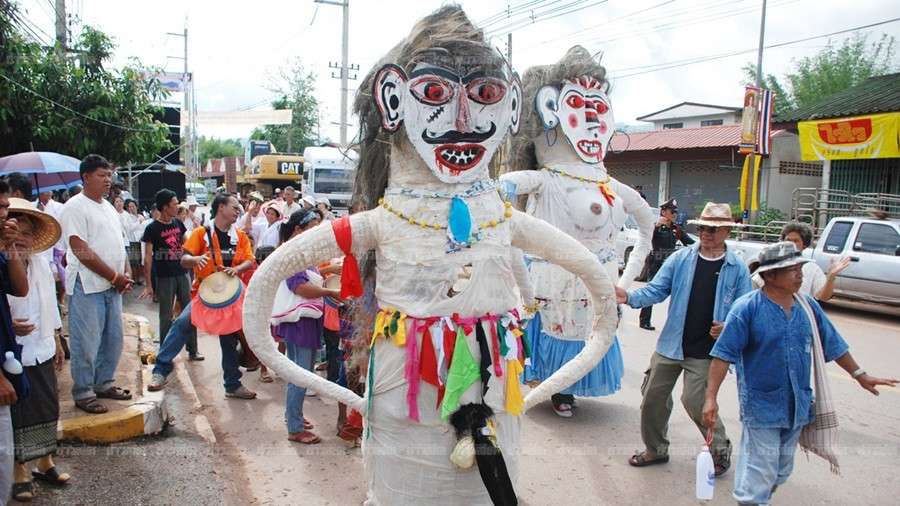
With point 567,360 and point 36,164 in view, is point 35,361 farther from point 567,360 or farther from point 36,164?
point 36,164

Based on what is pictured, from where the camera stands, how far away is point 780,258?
2.99m

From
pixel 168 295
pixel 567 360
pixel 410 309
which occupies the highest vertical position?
pixel 410 309

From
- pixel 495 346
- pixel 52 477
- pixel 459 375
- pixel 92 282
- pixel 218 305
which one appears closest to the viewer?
pixel 459 375

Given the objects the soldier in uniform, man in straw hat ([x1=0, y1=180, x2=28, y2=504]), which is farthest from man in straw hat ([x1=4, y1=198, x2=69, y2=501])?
the soldier in uniform

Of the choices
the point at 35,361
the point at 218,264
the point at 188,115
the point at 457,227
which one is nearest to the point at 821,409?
the point at 457,227

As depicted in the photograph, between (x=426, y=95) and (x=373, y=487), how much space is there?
1.49 m

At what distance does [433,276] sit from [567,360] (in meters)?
2.60

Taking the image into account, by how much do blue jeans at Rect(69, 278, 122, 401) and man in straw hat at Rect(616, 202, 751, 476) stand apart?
10.7 ft

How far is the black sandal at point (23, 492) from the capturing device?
10.9 ft

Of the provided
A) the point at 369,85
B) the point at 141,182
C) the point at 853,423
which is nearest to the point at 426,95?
the point at 369,85

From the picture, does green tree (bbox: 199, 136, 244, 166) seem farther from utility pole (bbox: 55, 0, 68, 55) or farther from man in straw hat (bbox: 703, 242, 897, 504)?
man in straw hat (bbox: 703, 242, 897, 504)

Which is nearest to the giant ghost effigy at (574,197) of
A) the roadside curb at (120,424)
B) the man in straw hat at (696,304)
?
the man in straw hat at (696,304)

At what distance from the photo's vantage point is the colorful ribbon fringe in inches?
95.4

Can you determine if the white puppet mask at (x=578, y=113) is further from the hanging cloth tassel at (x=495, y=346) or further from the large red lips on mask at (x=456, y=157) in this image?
the hanging cloth tassel at (x=495, y=346)
